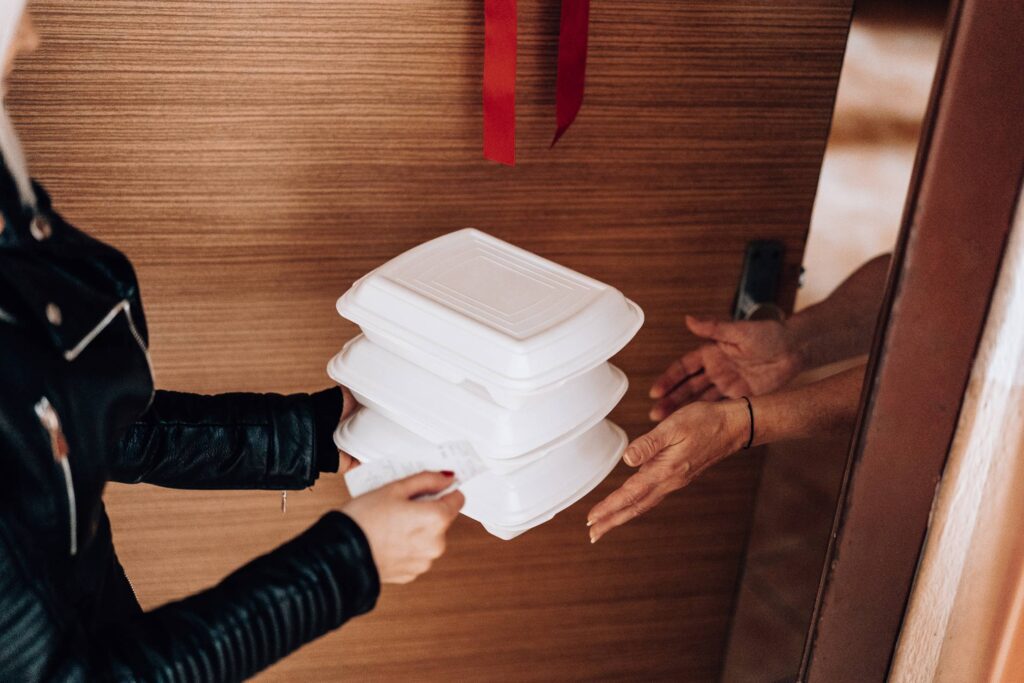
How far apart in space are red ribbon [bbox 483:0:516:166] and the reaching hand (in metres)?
0.48

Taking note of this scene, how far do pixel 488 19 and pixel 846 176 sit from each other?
1.00m

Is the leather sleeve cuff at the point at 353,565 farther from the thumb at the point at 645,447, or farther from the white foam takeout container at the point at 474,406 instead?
the thumb at the point at 645,447

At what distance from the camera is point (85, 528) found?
843mm

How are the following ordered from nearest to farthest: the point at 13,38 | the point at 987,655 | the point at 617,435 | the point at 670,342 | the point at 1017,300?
the point at 13,38
the point at 1017,300
the point at 987,655
the point at 617,435
the point at 670,342

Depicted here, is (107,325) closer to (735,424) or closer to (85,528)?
(85,528)

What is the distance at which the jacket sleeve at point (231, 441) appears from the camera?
1.13 metres

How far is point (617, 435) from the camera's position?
1207 mm

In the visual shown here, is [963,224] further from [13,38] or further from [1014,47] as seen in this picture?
[13,38]

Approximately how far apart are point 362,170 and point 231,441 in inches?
17.5

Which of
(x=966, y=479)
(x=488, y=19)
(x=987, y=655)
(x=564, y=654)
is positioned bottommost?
(x=564, y=654)

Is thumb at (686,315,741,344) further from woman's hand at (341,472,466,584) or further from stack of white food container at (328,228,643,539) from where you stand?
woman's hand at (341,472,466,584)

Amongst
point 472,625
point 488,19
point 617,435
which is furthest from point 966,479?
point 472,625

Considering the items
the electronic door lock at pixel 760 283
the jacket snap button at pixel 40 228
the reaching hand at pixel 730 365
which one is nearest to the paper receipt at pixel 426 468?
the jacket snap button at pixel 40 228

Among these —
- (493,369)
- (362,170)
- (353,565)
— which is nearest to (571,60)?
(362,170)
